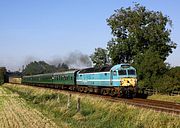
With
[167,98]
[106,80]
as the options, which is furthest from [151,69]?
[167,98]

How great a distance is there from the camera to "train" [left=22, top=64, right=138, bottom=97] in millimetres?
38094

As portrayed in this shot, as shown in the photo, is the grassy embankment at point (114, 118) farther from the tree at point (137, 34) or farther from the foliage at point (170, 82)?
the tree at point (137, 34)

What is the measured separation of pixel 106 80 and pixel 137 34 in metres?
26.2

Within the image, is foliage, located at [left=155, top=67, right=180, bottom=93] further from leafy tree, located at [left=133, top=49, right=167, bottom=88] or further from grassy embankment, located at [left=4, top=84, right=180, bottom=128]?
grassy embankment, located at [left=4, top=84, right=180, bottom=128]

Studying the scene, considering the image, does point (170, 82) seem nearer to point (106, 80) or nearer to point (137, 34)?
point (106, 80)

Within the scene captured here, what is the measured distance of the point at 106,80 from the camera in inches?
1622

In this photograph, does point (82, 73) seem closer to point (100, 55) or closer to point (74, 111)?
point (74, 111)

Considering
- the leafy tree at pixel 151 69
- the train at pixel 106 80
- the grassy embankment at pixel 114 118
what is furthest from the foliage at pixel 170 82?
the grassy embankment at pixel 114 118

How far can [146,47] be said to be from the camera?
66500mm

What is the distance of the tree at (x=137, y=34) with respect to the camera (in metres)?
65.9

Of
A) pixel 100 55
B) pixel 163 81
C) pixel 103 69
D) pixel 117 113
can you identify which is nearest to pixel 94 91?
pixel 103 69

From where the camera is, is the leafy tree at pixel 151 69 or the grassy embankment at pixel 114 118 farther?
the leafy tree at pixel 151 69

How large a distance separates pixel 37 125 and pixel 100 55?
2798 inches

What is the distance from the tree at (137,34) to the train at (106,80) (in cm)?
1170
